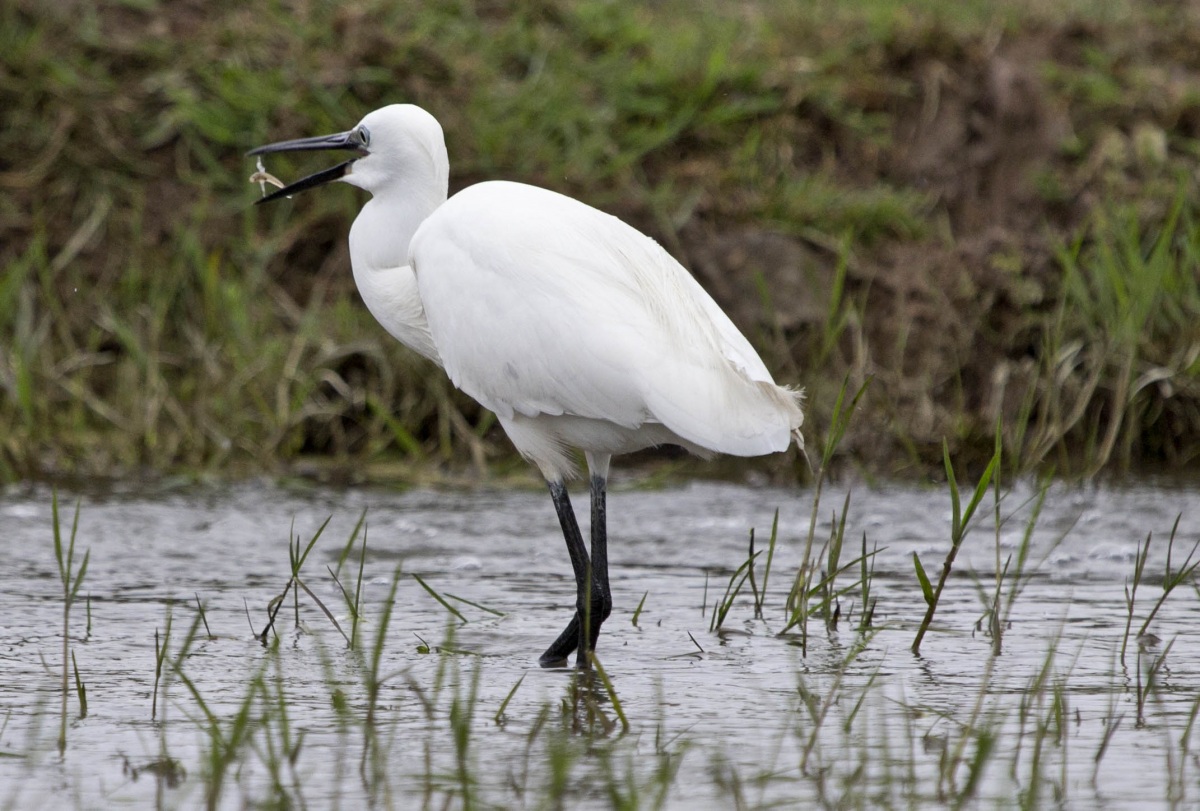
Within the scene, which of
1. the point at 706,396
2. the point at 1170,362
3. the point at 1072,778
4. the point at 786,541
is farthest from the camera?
the point at 1170,362

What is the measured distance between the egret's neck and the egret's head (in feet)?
0.13

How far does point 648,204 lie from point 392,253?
3.23 m

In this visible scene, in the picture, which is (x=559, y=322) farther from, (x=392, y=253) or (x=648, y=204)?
(x=648, y=204)

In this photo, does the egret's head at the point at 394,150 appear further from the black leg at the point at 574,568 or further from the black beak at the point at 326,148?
the black leg at the point at 574,568

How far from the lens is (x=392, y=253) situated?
3992mm

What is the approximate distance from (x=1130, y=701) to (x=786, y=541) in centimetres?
199

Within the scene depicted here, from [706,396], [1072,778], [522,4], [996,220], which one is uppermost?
[522,4]

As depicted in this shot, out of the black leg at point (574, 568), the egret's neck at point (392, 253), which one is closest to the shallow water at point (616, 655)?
the black leg at point (574, 568)

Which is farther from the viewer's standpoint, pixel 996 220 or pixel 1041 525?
pixel 996 220

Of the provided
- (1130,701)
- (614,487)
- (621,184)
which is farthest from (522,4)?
(1130,701)

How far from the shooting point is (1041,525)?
17.2 ft

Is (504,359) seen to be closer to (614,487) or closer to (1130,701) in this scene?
(1130,701)

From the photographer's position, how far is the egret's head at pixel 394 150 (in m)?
3.93

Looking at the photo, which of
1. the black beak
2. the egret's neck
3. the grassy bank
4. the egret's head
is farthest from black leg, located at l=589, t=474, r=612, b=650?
the grassy bank
